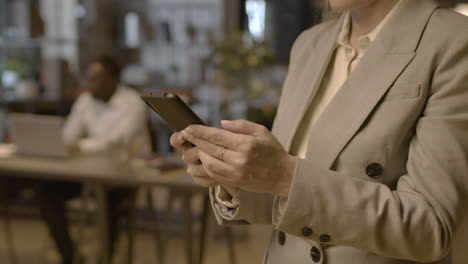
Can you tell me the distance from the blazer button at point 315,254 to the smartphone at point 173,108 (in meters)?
0.33

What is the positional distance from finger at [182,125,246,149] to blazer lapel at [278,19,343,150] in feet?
0.87

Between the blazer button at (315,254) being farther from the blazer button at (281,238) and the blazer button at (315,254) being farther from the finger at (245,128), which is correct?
the finger at (245,128)

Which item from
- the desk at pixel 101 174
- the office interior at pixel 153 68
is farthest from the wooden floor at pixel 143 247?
the desk at pixel 101 174

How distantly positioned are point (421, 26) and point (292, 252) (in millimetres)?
506

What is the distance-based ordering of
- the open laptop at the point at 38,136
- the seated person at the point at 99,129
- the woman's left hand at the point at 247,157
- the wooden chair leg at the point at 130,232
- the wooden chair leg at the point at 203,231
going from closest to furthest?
the woman's left hand at the point at 247,157, the wooden chair leg at the point at 203,231, the open laptop at the point at 38,136, the wooden chair leg at the point at 130,232, the seated person at the point at 99,129

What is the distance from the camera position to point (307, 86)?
3.51 feet

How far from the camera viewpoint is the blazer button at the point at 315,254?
0.96 meters

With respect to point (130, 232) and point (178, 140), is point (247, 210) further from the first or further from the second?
point (130, 232)

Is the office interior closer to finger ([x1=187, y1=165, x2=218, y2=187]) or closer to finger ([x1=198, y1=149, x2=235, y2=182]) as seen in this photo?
finger ([x1=187, y1=165, x2=218, y2=187])

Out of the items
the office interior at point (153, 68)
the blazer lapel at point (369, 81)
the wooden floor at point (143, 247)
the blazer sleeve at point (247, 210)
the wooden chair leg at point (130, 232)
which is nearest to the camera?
the blazer lapel at point (369, 81)

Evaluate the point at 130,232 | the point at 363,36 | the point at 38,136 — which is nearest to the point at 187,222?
the point at 130,232

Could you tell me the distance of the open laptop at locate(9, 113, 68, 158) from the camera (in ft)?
9.94

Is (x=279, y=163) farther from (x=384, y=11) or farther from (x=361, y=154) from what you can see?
(x=384, y=11)

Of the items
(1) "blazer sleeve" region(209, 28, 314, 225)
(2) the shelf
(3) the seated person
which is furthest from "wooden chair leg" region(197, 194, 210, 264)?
(2) the shelf
